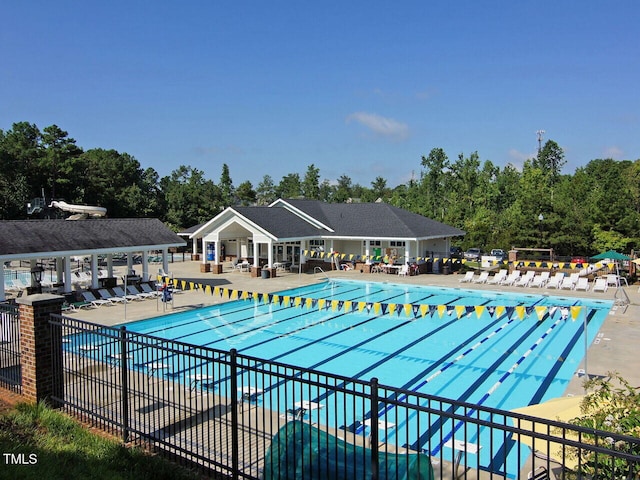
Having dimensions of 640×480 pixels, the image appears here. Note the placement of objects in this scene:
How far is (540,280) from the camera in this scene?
28.0m

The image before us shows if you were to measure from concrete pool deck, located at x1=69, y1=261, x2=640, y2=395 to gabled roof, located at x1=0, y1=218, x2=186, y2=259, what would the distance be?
2904mm

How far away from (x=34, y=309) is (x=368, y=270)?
27191 millimetres

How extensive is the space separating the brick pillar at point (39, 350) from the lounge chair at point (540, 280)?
25.0 m

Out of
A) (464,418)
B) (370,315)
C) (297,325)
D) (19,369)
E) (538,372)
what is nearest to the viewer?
(464,418)

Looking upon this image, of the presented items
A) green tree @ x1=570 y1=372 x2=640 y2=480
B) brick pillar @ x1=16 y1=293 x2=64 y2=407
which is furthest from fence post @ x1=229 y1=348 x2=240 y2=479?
brick pillar @ x1=16 y1=293 x2=64 y2=407

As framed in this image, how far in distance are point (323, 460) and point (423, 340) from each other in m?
12.8

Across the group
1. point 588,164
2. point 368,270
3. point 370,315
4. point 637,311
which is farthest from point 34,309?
point 588,164

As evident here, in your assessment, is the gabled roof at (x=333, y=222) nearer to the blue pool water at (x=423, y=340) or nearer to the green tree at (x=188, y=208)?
the blue pool water at (x=423, y=340)

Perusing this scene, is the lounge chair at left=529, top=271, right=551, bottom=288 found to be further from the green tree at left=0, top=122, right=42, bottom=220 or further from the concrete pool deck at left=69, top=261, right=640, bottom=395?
the green tree at left=0, top=122, right=42, bottom=220

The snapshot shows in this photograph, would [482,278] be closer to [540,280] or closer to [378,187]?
[540,280]

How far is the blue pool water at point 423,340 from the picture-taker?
541 inches

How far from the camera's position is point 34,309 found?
859cm

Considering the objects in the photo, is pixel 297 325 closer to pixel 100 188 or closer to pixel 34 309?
→ pixel 34 309

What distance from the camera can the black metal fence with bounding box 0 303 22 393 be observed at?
9359mm
